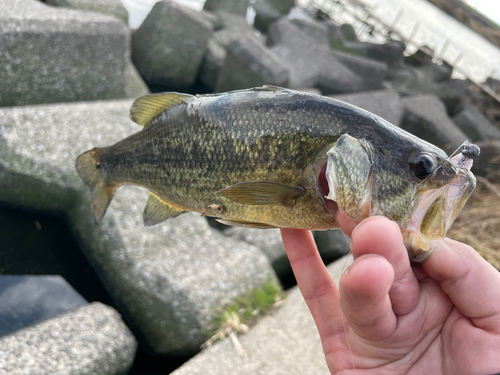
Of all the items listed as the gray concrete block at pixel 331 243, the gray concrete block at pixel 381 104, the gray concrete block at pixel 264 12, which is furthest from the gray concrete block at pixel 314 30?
the gray concrete block at pixel 331 243

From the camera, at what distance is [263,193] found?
5.03 ft

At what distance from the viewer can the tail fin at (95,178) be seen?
220 cm

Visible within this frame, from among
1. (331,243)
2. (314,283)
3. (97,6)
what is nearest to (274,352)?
(314,283)

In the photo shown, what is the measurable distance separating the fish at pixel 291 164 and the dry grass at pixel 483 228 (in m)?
3.63

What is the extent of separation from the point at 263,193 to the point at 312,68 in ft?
22.7

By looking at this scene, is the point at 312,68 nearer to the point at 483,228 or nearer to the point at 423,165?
the point at 483,228

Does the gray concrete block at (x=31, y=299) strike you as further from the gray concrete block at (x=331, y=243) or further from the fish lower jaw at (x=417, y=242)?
the fish lower jaw at (x=417, y=242)

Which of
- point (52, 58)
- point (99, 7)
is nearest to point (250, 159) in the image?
point (52, 58)

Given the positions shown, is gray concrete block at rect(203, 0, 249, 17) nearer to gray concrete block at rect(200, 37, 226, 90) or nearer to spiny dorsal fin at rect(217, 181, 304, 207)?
gray concrete block at rect(200, 37, 226, 90)

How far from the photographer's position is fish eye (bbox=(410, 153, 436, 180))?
Answer: 1.34 meters

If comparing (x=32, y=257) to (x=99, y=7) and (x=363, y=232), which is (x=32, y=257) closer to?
(x=363, y=232)

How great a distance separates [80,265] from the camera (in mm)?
3500

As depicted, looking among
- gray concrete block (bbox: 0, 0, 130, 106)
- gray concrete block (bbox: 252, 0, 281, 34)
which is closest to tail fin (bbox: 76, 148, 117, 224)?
gray concrete block (bbox: 0, 0, 130, 106)

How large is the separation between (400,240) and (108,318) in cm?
219
